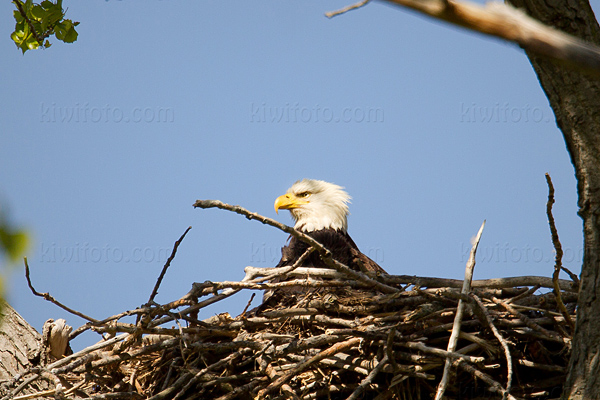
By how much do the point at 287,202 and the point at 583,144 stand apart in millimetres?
3535

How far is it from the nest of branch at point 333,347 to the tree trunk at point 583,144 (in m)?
0.58

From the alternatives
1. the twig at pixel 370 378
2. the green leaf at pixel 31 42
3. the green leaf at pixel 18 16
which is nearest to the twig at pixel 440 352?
the twig at pixel 370 378

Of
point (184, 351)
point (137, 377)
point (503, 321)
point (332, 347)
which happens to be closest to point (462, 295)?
point (503, 321)

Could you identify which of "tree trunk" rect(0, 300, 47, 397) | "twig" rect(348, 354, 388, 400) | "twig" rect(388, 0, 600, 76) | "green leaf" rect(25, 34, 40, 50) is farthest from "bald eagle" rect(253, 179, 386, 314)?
"twig" rect(388, 0, 600, 76)

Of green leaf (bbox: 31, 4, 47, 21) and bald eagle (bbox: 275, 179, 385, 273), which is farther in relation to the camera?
bald eagle (bbox: 275, 179, 385, 273)

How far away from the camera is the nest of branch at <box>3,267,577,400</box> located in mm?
2965

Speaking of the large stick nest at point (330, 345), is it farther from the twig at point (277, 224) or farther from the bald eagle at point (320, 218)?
the bald eagle at point (320, 218)

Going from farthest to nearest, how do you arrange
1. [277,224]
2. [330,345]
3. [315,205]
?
[315,205], [330,345], [277,224]

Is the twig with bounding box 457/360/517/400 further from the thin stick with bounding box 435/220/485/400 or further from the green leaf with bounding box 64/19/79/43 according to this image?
the green leaf with bounding box 64/19/79/43

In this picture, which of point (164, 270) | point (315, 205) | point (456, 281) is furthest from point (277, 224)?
point (315, 205)

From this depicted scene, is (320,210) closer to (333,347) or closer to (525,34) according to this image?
(333,347)

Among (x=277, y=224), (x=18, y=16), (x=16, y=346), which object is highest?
(x=18, y=16)

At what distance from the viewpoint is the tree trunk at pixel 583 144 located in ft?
7.04

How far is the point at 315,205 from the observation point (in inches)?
219
